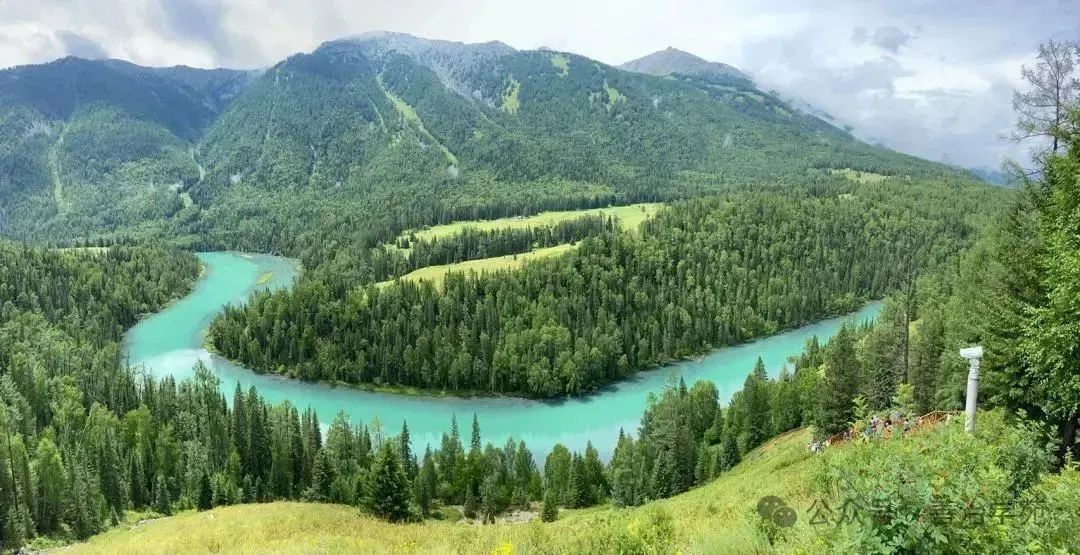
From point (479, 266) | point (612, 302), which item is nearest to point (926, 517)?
point (612, 302)

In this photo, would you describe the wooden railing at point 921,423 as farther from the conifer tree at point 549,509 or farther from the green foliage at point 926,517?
the conifer tree at point 549,509

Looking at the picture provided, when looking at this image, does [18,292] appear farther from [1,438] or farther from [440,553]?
[440,553]

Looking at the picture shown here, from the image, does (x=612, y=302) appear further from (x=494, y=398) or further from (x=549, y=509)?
(x=549, y=509)

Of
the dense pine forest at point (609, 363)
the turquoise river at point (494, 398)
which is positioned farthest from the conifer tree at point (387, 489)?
the turquoise river at point (494, 398)

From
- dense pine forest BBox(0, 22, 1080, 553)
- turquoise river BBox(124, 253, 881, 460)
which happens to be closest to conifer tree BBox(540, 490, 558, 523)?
dense pine forest BBox(0, 22, 1080, 553)

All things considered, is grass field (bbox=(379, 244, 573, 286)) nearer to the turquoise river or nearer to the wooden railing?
the turquoise river
